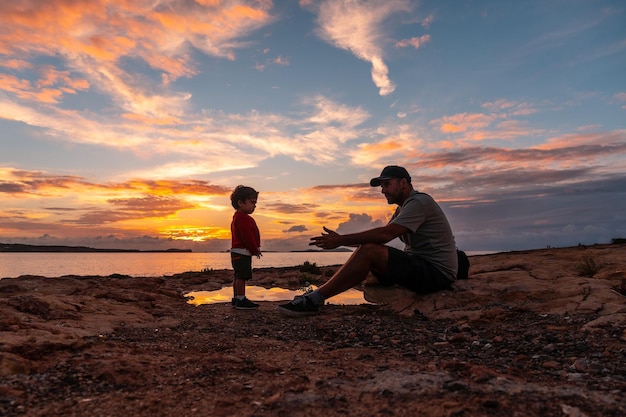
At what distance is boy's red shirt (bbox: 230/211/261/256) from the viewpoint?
24.1 feet

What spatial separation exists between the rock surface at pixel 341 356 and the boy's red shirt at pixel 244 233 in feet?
4.11

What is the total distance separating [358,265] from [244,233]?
8.44ft

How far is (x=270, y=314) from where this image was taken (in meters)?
6.33

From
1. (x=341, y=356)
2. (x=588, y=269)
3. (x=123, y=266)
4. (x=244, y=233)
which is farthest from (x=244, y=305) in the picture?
(x=123, y=266)

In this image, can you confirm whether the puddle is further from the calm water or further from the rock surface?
the calm water

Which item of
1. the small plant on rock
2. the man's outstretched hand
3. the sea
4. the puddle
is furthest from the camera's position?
the sea

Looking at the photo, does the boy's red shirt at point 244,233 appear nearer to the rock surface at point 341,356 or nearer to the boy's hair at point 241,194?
the boy's hair at point 241,194

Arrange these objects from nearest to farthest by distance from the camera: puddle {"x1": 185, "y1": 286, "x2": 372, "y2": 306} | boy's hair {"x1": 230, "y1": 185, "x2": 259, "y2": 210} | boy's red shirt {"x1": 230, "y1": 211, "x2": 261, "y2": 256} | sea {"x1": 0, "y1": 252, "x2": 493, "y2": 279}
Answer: boy's red shirt {"x1": 230, "y1": 211, "x2": 261, "y2": 256} → boy's hair {"x1": 230, "y1": 185, "x2": 259, "y2": 210} → puddle {"x1": 185, "y1": 286, "x2": 372, "y2": 306} → sea {"x1": 0, "y1": 252, "x2": 493, "y2": 279}

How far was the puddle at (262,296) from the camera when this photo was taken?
8.52 meters

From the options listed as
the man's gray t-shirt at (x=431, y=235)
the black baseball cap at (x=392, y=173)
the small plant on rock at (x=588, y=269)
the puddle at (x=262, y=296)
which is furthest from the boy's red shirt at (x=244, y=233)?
the small plant on rock at (x=588, y=269)

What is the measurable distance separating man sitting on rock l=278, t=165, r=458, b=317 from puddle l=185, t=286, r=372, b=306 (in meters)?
2.44

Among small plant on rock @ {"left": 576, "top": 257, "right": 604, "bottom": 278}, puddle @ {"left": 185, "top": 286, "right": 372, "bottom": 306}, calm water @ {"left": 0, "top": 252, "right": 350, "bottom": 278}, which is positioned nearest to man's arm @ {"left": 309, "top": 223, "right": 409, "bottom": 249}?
puddle @ {"left": 185, "top": 286, "right": 372, "bottom": 306}

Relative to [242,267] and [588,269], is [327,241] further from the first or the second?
[588,269]

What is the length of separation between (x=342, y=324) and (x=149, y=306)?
3675mm
